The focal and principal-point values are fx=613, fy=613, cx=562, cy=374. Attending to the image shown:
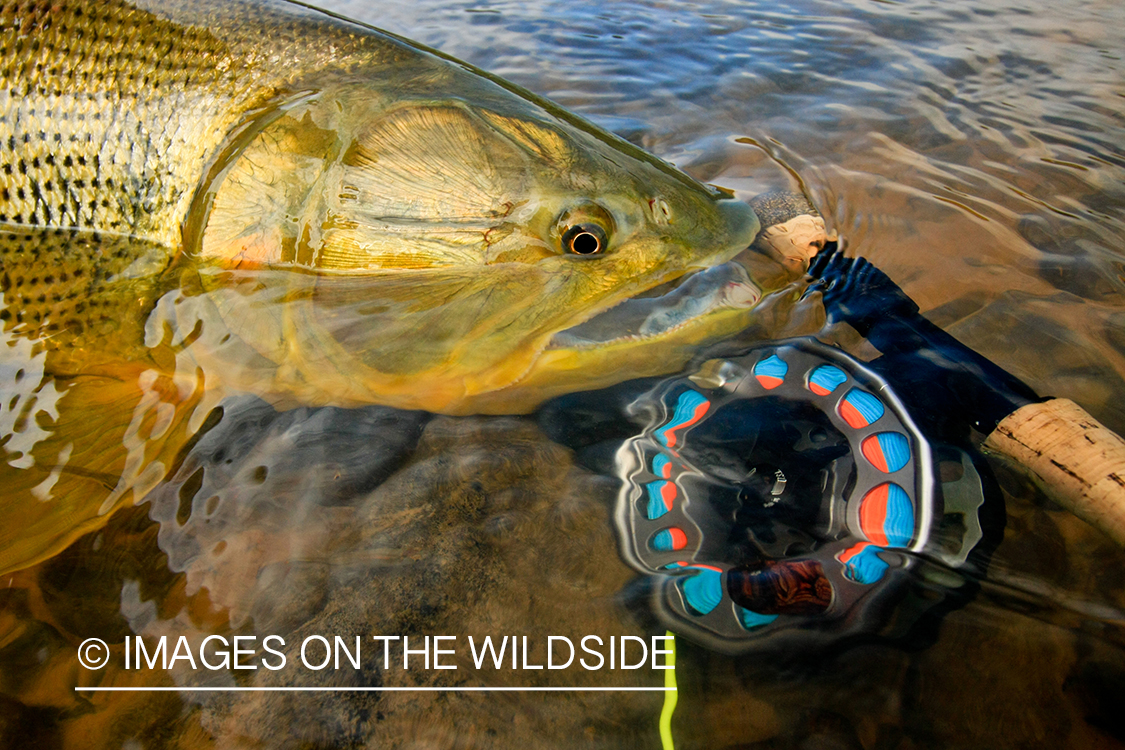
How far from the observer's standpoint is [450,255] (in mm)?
1735

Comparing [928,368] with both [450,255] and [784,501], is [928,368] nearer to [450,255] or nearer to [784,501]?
[784,501]

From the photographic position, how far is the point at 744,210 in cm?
205

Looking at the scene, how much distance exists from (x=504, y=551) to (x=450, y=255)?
32.4 inches

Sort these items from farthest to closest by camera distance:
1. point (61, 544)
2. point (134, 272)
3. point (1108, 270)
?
point (1108, 270)
point (134, 272)
point (61, 544)

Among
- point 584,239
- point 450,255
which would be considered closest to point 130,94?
point 450,255

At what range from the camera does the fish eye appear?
1710 mm

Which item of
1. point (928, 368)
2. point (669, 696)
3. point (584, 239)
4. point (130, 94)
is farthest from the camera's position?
point (130, 94)

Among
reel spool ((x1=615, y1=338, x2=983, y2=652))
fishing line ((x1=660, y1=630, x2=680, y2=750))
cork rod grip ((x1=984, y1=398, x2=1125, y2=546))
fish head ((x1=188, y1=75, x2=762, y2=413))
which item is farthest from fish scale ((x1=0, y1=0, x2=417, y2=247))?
cork rod grip ((x1=984, y1=398, x2=1125, y2=546))

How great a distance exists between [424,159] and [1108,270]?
8.11 feet

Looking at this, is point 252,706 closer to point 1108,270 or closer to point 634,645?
point 634,645

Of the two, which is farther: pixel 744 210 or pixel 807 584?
pixel 744 210

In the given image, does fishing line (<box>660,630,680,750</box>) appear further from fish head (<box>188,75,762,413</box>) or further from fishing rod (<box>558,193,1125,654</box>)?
fish head (<box>188,75,762,413</box>)

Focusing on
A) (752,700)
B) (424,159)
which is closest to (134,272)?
(424,159)

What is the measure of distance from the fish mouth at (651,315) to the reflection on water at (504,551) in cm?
23
